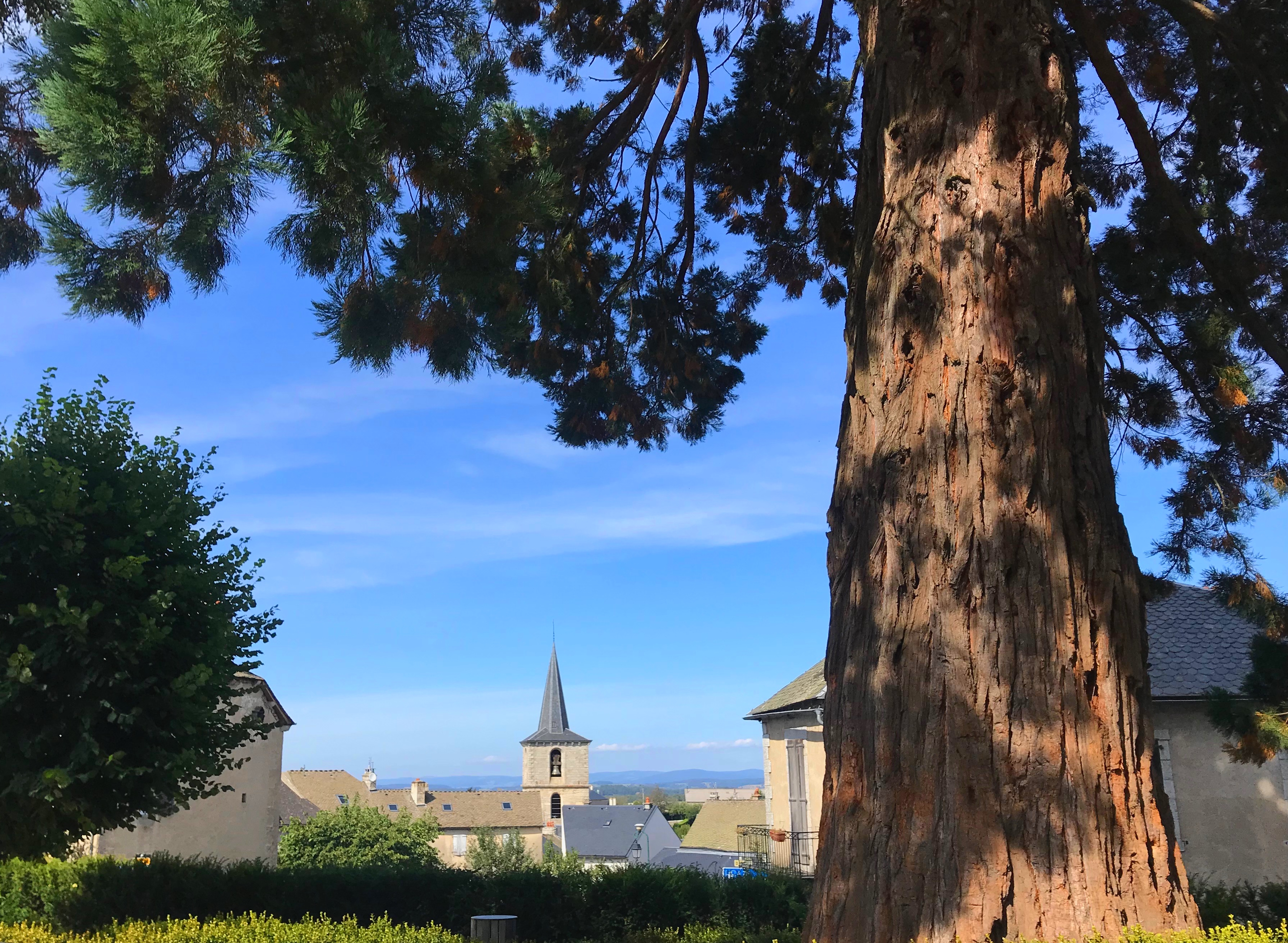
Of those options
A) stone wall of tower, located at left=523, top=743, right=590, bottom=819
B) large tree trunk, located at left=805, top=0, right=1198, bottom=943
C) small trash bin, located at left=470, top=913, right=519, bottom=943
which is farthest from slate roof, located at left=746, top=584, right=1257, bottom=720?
stone wall of tower, located at left=523, top=743, right=590, bottom=819

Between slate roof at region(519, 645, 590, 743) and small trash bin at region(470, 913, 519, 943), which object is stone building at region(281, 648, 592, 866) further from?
small trash bin at region(470, 913, 519, 943)

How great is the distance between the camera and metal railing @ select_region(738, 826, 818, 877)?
17125 millimetres

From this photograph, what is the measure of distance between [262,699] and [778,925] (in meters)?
16.8

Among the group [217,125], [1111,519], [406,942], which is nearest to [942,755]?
[1111,519]

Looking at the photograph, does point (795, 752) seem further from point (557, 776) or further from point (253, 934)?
point (557, 776)

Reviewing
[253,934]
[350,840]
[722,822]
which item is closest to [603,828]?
[722,822]

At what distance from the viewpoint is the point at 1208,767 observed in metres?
13.6

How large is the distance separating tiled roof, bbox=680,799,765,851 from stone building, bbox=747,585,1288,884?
94.9 feet

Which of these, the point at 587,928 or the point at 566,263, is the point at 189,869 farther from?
the point at 566,263

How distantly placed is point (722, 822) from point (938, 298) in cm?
4702

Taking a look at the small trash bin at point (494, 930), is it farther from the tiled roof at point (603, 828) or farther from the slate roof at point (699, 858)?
the tiled roof at point (603, 828)

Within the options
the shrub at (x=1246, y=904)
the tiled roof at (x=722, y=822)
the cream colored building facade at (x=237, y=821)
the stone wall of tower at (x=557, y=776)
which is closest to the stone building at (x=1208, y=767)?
the shrub at (x=1246, y=904)

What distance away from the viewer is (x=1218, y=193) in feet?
25.8

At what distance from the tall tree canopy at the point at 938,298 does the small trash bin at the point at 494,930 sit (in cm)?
466
